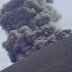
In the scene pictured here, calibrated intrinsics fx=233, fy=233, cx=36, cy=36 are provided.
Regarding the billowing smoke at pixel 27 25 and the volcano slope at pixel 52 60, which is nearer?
the volcano slope at pixel 52 60

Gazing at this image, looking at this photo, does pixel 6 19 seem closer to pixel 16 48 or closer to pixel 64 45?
pixel 16 48

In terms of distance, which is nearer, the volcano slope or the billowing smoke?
the volcano slope

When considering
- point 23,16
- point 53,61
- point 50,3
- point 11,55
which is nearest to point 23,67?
point 53,61

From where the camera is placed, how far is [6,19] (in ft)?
84.1

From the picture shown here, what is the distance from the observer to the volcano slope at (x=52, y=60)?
4233 mm

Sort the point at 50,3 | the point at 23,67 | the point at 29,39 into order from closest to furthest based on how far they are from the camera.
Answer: the point at 23,67 < the point at 29,39 < the point at 50,3

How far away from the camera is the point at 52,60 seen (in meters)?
4.53

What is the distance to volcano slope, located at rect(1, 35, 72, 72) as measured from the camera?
4233 mm

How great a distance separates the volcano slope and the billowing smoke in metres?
14.2

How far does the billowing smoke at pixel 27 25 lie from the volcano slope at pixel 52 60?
1424 centimetres

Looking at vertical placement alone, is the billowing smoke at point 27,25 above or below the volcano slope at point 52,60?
above

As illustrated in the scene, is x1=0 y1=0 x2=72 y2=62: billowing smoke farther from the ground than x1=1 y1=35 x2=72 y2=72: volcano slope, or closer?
farther from the ground

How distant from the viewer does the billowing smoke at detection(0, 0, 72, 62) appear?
70.7 feet

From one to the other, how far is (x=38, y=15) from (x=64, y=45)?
770 inches
